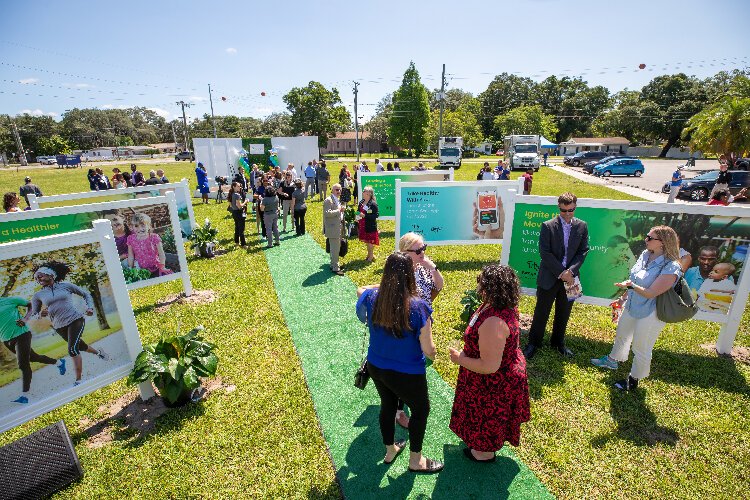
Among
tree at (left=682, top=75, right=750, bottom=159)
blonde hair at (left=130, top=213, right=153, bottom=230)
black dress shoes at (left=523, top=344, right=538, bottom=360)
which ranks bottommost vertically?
black dress shoes at (left=523, top=344, right=538, bottom=360)

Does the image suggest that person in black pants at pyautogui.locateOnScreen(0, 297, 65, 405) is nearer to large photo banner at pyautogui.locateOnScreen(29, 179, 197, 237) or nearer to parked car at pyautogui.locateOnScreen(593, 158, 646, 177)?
large photo banner at pyautogui.locateOnScreen(29, 179, 197, 237)

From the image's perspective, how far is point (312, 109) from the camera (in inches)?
2820

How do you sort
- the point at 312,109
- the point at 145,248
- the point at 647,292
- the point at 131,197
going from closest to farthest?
the point at 647,292 < the point at 145,248 < the point at 131,197 < the point at 312,109

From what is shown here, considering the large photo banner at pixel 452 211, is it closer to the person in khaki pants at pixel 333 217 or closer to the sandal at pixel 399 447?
the person in khaki pants at pixel 333 217

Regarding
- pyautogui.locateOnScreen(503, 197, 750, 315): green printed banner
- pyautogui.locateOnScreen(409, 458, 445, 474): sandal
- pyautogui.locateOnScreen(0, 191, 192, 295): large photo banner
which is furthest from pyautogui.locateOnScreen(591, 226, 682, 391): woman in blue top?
pyautogui.locateOnScreen(0, 191, 192, 295): large photo banner

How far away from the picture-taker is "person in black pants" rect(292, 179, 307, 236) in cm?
1117

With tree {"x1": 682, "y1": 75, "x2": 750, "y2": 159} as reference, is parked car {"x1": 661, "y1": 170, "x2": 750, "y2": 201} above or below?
below

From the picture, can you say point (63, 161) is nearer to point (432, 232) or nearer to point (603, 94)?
point (432, 232)

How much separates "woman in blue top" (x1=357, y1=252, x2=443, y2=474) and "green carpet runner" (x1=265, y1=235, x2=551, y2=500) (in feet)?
1.85

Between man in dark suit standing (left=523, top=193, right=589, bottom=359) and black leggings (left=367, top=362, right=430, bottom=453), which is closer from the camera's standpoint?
black leggings (left=367, top=362, right=430, bottom=453)

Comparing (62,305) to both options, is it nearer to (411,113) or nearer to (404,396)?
(404,396)

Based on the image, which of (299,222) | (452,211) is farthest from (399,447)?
(299,222)

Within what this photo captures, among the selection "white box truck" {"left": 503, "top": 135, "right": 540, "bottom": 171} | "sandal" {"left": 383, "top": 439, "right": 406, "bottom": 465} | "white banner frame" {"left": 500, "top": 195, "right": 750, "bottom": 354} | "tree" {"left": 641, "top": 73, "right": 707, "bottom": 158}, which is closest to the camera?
"sandal" {"left": 383, "top": 439, "right": 406, "bottom": 465}

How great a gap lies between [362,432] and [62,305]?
127 inches
